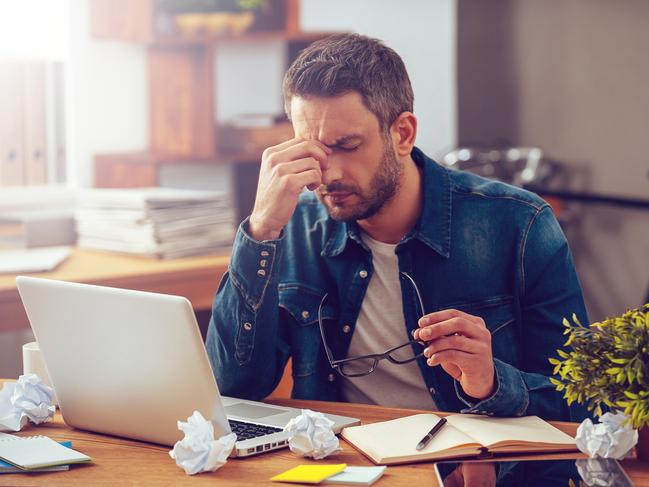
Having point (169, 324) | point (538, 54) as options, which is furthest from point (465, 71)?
point (169, 324)

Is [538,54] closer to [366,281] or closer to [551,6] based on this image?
[551,6]

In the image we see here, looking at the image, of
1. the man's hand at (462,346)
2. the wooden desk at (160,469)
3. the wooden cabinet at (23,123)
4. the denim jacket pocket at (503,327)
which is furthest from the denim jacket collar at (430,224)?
the wooden cabinet at (23,123)

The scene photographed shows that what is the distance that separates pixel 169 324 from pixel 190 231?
159 centimetres

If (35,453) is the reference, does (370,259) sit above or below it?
above

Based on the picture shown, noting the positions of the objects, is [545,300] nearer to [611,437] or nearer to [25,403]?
[611,437]

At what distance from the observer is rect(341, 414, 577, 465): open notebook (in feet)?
4.53

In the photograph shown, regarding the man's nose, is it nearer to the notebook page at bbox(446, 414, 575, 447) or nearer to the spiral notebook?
the notebook page at bbox(446, 414, 575, 447)

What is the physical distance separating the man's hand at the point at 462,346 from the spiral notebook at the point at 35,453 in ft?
1.62

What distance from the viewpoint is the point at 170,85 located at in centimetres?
346

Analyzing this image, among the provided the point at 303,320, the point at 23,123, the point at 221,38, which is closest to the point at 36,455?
the point at 303,320

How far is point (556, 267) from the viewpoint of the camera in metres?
1.83

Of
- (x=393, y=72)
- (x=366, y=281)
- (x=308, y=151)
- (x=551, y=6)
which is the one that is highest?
(x=551, y=6)

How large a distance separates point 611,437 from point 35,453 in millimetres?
758

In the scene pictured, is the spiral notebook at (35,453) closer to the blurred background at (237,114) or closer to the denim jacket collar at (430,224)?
the denim jacket collar at (430,224)
